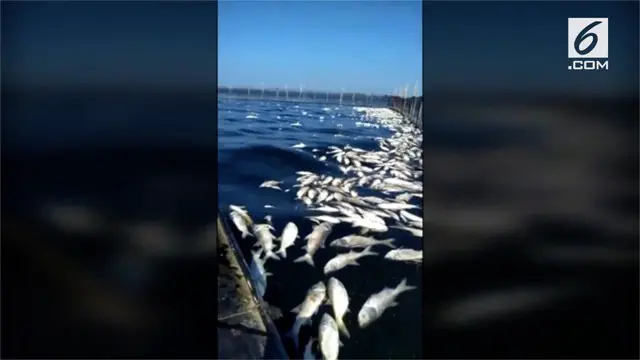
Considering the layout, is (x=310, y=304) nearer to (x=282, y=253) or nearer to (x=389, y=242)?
(x=282, y=253)

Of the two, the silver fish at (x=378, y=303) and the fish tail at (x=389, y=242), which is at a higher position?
the fish tail at (x=389, y=242)

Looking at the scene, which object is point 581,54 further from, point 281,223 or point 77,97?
point 77,97

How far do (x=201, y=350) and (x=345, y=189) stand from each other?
84 centimetres

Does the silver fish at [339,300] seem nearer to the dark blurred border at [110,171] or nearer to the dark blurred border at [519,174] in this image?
the dark blurred border at [519,174]

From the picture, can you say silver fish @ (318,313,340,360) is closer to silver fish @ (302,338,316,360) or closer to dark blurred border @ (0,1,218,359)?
silver fish @ (302,338,316,360)

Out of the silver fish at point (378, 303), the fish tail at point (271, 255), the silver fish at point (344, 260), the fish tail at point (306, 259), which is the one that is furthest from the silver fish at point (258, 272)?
the silver fish at point (378, 303)

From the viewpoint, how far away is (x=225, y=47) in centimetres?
254

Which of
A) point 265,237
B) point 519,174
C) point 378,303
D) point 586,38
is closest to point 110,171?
point 265,237

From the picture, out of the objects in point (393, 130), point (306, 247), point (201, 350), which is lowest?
point (201, 350)

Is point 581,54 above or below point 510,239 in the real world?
above

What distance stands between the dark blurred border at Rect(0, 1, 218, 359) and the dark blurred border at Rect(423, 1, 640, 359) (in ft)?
Result: 2.89

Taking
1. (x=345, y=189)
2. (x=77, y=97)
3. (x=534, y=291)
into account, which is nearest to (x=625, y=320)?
(x=534, y=291)

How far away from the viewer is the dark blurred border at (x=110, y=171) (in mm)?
2527
